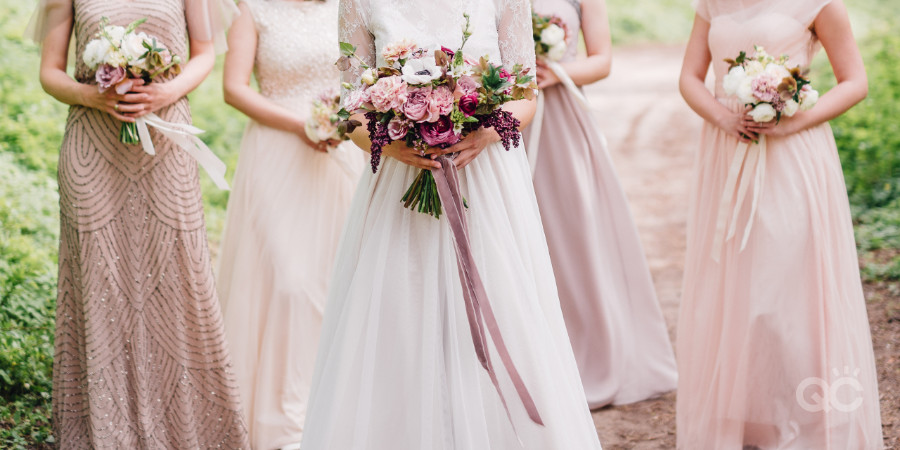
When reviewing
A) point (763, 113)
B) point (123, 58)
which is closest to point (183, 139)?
point (123, 58)

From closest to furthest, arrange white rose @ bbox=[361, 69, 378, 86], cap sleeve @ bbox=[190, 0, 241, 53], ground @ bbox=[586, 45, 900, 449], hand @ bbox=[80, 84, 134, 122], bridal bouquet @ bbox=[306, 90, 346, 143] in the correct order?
1. white rose @ bbox=[361, 69, 378, 86]
2. hand @ bbox=[80, 84, 134, 122]
3. cap sleeve @ bbox=[190, 0, 241, 53]
4. bridal bouquet @ bbox=[306, 90, 346, 143]
5. ground @ bbox=[586, 45, 900, 449]

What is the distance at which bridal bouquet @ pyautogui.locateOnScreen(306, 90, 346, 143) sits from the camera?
5.43m

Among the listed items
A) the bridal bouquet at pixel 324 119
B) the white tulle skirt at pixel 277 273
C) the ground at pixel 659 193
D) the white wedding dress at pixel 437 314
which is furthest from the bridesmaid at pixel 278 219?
the ground at pixel 659 193

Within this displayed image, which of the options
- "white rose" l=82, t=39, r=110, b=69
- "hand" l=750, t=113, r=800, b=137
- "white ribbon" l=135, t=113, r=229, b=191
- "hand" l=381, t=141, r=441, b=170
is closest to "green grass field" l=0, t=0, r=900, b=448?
"white ribbon" l=135, t=113, r=229, b=191

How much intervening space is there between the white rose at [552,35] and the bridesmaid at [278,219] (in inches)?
48.6

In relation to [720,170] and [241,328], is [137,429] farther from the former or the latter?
[720,170]

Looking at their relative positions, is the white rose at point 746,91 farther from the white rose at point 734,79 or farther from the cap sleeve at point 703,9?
the cap sleeve at point 703,9

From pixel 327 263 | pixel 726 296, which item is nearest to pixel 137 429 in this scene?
pixel 327 263

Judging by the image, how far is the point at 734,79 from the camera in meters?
4.85

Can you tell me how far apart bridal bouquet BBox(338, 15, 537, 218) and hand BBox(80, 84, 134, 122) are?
152 centimetres

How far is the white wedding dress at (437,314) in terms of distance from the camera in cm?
372

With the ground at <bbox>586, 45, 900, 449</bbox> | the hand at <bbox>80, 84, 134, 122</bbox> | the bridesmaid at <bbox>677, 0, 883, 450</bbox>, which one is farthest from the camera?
the ground at <bbox>586, 45, 900, 449</bbox>

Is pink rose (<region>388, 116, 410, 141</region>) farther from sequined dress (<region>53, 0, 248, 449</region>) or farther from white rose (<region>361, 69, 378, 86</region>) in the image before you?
sequined dress (<region>53, 0, 248, 449</region>)

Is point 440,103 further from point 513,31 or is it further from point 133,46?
point 133,46
